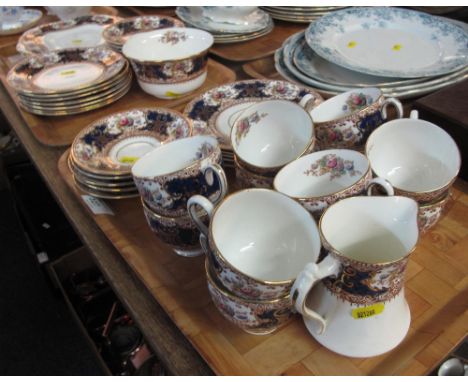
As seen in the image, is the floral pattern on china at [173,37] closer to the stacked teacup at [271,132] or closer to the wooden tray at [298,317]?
the stacked teacup at [271,132]

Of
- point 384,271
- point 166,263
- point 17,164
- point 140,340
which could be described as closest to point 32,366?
point 140,340

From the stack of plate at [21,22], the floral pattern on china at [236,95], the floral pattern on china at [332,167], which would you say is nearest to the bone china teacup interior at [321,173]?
the floral pattern on china at [332,167]

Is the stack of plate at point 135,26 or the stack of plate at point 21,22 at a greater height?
the stack of plate at point 135,26

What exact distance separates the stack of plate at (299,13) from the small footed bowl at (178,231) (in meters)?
0.75

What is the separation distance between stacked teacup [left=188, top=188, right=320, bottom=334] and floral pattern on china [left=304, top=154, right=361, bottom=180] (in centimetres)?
9

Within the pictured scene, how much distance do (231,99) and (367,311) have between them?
0.50 m

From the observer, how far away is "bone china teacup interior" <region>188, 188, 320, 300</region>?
1.53ft

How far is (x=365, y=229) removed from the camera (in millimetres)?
483

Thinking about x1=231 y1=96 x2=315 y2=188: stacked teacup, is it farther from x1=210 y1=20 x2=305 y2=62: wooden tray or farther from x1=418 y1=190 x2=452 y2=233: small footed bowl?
x1=210 y1=20 x2=305 y2=62: wooden tray

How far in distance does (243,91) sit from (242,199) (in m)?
0.38

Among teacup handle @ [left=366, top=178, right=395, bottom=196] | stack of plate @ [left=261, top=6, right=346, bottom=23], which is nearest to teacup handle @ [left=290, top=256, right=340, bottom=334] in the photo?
teacup handle @ [left=366, top=178, right=395, bottom=196]

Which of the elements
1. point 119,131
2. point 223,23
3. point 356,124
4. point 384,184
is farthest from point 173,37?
point 384,184

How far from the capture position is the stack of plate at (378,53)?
0.79 m

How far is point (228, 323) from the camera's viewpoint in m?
0.49
